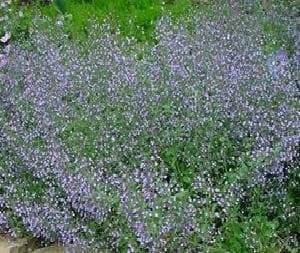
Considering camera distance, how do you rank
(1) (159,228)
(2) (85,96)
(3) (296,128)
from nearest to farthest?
(1) (159,228), (3) (296,128), (2) (85,96)

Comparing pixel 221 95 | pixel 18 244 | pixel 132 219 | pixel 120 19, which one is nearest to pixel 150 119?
pixel 221 95

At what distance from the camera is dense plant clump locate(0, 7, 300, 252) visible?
365 centimetres

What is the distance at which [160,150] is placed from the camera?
4070mm

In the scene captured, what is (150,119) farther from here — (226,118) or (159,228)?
(159,228)

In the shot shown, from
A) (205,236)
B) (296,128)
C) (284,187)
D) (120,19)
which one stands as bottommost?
(205,236)

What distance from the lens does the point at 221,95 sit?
4.14 metres

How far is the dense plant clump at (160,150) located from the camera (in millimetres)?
3652

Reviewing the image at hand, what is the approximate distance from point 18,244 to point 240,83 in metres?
1.55

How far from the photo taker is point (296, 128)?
388 centimetres

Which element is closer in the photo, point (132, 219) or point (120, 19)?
point (132, 219)

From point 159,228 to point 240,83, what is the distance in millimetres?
1096

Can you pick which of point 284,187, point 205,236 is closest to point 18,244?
point 205,236

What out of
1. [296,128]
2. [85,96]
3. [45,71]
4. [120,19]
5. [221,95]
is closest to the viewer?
[296,128]

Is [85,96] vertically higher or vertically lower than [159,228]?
higher
